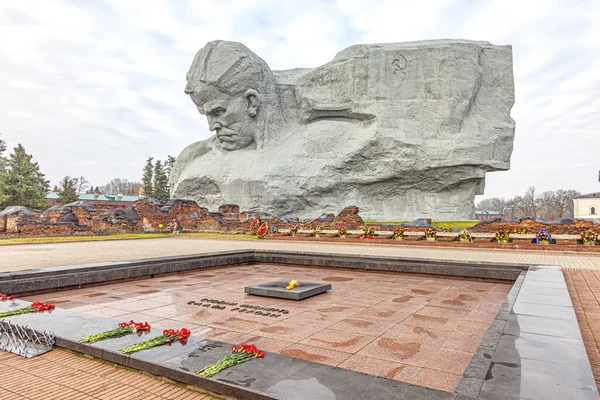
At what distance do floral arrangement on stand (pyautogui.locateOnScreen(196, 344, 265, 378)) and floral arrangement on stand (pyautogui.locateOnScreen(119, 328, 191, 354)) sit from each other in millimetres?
500

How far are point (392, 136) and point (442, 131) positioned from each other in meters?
3.75

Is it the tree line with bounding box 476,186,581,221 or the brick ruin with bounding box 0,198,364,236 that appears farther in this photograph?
the tree line with bounding box 476,186,581,221

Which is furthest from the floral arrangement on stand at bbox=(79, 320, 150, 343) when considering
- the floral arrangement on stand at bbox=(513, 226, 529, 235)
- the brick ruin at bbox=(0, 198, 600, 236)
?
the floral arrangement on stand at bbox=(513, 226, 529, 235)

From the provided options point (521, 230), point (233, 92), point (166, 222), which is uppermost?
point (233, 92)

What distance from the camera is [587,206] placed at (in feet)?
181

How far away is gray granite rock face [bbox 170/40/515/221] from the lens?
2948 cm

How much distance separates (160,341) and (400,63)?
31.3 m

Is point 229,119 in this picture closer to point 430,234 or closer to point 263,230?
point 263,230

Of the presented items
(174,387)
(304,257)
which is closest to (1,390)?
(174,387)

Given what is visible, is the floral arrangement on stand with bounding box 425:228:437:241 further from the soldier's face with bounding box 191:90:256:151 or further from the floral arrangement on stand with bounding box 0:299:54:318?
the soldier's face with bounding box 191:90:256:151

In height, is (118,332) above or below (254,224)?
below

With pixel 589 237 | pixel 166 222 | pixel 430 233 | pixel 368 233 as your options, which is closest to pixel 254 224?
pixel 166 222

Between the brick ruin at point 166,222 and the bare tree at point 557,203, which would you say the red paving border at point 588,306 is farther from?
the bare tree at point 557,203

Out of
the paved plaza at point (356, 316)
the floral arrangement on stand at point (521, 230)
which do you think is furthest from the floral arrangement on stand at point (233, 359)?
the floral arrangement on stand at point (521, 230)
